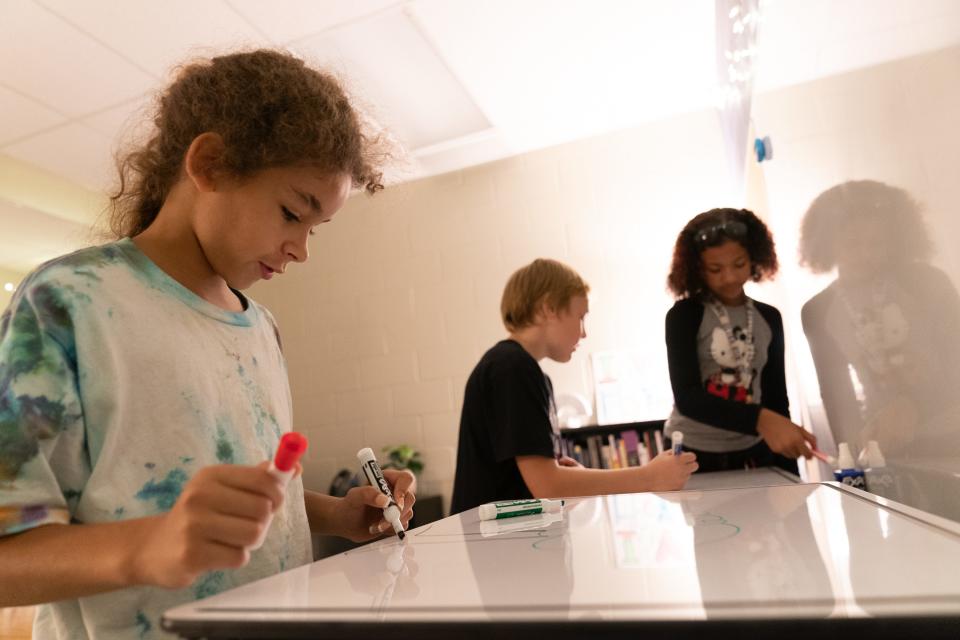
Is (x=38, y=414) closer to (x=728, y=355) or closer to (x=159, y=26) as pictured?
(x=728, y=355)

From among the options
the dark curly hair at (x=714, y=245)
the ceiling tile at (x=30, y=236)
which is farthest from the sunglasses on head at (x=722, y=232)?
the ceiling tile at (x=30, y=236)

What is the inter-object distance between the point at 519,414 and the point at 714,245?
608 mm

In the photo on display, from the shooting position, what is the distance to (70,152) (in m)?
2.85

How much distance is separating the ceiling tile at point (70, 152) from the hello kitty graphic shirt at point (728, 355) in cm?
227

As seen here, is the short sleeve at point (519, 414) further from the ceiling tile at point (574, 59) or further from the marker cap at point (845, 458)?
the ceiling tile at point (574, 59)

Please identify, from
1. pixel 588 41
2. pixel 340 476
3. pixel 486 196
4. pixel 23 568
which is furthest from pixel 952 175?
pixel 340 476

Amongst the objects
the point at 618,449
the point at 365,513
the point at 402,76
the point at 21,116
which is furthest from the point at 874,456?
the point at 21,116

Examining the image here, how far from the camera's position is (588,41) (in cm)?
Answer: 238

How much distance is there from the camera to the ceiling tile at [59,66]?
6.73 feet

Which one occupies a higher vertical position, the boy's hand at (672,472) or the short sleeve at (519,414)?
the short sleeve at (519,414)

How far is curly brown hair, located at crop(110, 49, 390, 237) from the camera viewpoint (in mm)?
788

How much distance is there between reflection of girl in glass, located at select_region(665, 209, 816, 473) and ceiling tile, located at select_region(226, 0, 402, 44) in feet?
4.34

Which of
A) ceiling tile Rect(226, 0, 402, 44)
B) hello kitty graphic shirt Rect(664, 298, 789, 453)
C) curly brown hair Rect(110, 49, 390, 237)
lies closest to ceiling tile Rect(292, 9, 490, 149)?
ceiling tile Rect(226, 0, 402, 44)

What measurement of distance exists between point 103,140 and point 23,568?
2748mm
